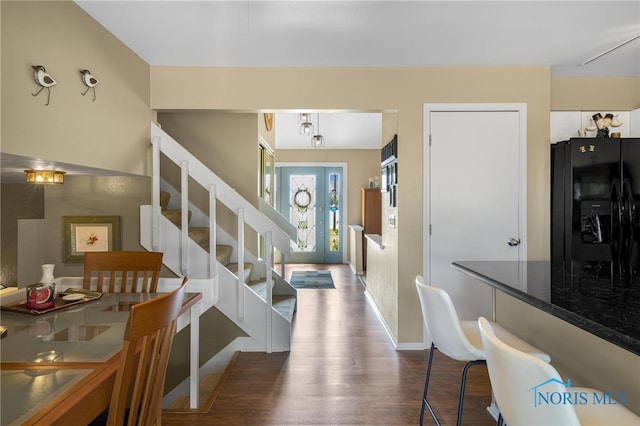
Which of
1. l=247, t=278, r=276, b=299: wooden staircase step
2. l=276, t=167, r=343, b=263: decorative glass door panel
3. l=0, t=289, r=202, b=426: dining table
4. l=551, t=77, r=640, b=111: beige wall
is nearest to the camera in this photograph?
l=0, t=289, r=202, b=426: dining table

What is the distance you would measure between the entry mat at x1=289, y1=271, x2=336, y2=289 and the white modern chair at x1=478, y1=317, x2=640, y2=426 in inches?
178

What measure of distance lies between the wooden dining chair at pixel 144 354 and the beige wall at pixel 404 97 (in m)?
2.23

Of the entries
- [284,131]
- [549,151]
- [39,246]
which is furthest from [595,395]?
[284,131]

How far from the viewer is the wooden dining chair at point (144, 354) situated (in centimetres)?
97

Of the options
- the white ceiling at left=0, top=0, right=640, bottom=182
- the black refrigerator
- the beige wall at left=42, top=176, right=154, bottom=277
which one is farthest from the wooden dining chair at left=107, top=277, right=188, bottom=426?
the black refrigerator

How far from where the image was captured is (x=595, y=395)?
104 cm

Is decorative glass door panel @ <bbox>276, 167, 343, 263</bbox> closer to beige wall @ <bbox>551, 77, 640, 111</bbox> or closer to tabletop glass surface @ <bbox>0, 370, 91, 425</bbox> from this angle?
beige wall @ <bbox>551, 77, 640, 111</bbox>

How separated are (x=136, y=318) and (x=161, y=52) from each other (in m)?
2.50

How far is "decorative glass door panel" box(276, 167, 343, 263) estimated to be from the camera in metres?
7.62

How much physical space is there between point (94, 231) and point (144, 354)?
7.59ft

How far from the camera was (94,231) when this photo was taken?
2887 millimetres

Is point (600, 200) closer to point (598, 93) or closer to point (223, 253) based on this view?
point (598, 93)

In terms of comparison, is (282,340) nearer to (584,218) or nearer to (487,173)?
(487,173)

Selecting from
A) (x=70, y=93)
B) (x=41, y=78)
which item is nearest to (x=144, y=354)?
(x=41, y=78)
